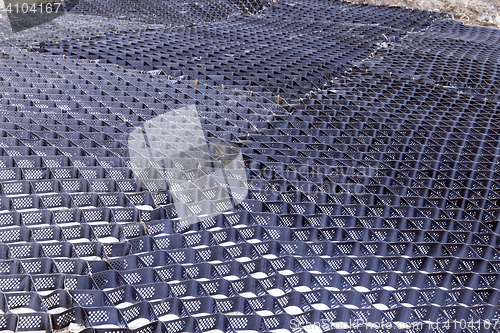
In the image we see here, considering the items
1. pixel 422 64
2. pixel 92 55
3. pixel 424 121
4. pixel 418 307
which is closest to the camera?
pixel 418 307

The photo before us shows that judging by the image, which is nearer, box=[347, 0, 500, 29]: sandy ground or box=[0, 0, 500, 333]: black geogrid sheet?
box=[0, 0, 500, 333]: black geogrid sheet

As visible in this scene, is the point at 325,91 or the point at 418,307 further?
the point at 325,91

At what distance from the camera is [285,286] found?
5.23m

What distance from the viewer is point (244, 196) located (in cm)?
656

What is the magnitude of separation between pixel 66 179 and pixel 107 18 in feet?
42.8

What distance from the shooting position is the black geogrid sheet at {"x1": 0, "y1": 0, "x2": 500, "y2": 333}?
4.80m

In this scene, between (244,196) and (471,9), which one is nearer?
(244,196)

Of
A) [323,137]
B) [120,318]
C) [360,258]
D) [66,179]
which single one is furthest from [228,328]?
[323,137]

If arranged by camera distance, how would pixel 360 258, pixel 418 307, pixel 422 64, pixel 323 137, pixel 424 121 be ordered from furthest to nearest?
pixel 422 64
pixel 424 121
pixel 323 137
pixel 360 258
pixel 418 307

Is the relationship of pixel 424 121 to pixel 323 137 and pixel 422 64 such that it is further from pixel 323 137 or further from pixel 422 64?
pixel 422 64

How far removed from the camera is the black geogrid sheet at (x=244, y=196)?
15.8 feet

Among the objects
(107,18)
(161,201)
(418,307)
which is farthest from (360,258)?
(107,18)

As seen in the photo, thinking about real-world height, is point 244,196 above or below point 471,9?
above

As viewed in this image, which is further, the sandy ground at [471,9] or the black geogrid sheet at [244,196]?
the sandy ground at [471,9]
